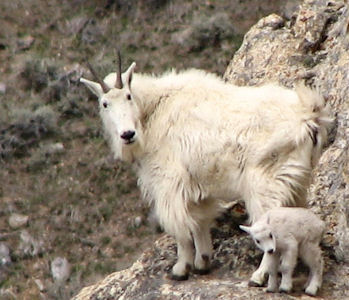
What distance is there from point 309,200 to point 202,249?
1257 mm

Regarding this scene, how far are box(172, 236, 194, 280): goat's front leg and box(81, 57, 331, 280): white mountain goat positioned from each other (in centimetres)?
1

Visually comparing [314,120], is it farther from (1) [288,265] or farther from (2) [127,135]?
(2) [127,135]

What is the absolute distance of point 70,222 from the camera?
21031 millimetres

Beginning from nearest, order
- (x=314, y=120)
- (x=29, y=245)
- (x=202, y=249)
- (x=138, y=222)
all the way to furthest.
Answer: (x=314, y=120)
(x=202, y=249)
(x=29, y=245)
(x=138, y=222)

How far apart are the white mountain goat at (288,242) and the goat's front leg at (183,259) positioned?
123 cm

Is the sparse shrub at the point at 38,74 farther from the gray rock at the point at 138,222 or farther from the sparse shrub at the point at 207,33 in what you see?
the gray rock at the point at 138,222

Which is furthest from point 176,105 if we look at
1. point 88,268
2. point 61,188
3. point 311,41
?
point 61,188

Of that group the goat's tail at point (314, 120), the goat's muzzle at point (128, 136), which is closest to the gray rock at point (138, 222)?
the goat's muzzle at point (128, 136)

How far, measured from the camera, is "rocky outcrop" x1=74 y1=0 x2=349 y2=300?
884cm

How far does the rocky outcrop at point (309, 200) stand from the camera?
8.84 metres

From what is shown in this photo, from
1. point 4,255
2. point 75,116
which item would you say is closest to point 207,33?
point 75,116

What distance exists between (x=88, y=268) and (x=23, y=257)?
57.7 inches

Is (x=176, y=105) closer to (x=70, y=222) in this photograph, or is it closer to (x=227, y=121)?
(x=227, y=121)

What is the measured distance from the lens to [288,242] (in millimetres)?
8219
